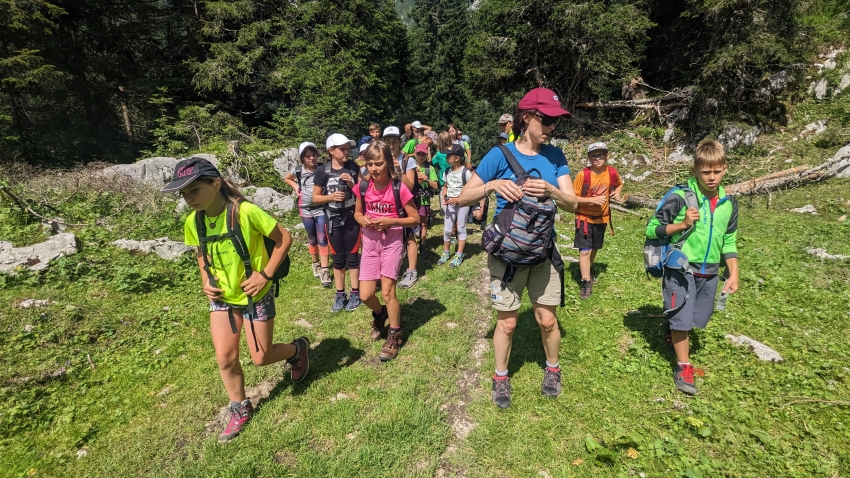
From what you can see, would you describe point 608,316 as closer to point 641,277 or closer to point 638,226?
point 641,277

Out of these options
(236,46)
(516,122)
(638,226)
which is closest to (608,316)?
(516,122)

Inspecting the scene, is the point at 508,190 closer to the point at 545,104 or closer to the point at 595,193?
the point at 545,104

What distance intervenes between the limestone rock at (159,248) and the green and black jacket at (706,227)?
7.86 meters

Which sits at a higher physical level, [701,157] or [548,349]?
[701,157]

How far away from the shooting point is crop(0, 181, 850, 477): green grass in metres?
2.99

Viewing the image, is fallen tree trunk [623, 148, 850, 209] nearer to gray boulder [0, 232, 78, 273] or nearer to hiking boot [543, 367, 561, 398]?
hiking boot [543, 367, 561, 398]

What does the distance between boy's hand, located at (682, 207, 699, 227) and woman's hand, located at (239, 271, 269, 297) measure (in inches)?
148

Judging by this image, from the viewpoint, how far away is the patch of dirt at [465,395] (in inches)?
119

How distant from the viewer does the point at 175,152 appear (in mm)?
14352

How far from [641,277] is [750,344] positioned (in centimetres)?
218

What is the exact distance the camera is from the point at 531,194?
2.76 meters

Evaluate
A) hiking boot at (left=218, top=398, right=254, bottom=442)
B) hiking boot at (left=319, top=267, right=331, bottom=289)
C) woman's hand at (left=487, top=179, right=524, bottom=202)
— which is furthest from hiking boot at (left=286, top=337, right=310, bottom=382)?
woman's hand at (left=487, top=179, right=524, bottom=202)

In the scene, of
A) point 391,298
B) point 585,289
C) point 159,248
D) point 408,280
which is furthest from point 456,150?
point 159,248

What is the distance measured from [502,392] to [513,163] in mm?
2186
